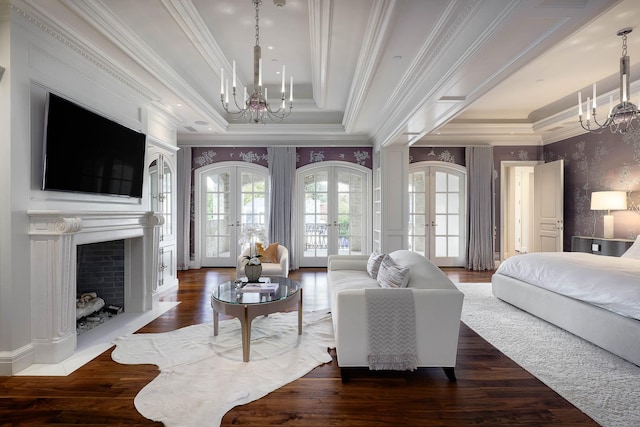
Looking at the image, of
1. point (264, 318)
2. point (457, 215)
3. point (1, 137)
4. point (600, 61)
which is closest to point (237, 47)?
point (1, 137)

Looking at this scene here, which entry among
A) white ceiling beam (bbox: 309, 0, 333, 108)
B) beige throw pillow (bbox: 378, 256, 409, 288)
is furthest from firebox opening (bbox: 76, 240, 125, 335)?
white ceiling beam (bbox: 309, 0, 333, 108)

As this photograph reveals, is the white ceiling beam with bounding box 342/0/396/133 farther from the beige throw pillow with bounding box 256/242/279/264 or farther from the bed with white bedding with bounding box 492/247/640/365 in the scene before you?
the bed with white bedding with bounding box 492/247/640/365

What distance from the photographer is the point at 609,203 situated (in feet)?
15.9

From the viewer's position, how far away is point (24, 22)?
7.78 ft

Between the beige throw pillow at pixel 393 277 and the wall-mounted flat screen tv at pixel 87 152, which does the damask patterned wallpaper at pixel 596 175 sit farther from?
the wall-mounted flat screen tv at pixel 87 152

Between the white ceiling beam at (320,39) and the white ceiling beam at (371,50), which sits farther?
the white ceiling beam at (320,39)

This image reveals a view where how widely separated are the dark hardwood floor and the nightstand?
339cm

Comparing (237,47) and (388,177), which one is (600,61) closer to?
(388,177)

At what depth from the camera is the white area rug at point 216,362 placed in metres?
2.04

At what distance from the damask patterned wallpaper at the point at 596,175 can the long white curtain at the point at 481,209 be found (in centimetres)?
122

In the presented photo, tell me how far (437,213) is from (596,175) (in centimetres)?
263

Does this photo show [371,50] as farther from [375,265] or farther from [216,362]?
[216,362]

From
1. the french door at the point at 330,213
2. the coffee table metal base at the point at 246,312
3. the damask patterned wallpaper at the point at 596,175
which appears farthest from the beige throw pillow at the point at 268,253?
the damask patterned wallpaper at the point at 596,175

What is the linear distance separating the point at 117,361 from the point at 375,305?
2.10m
